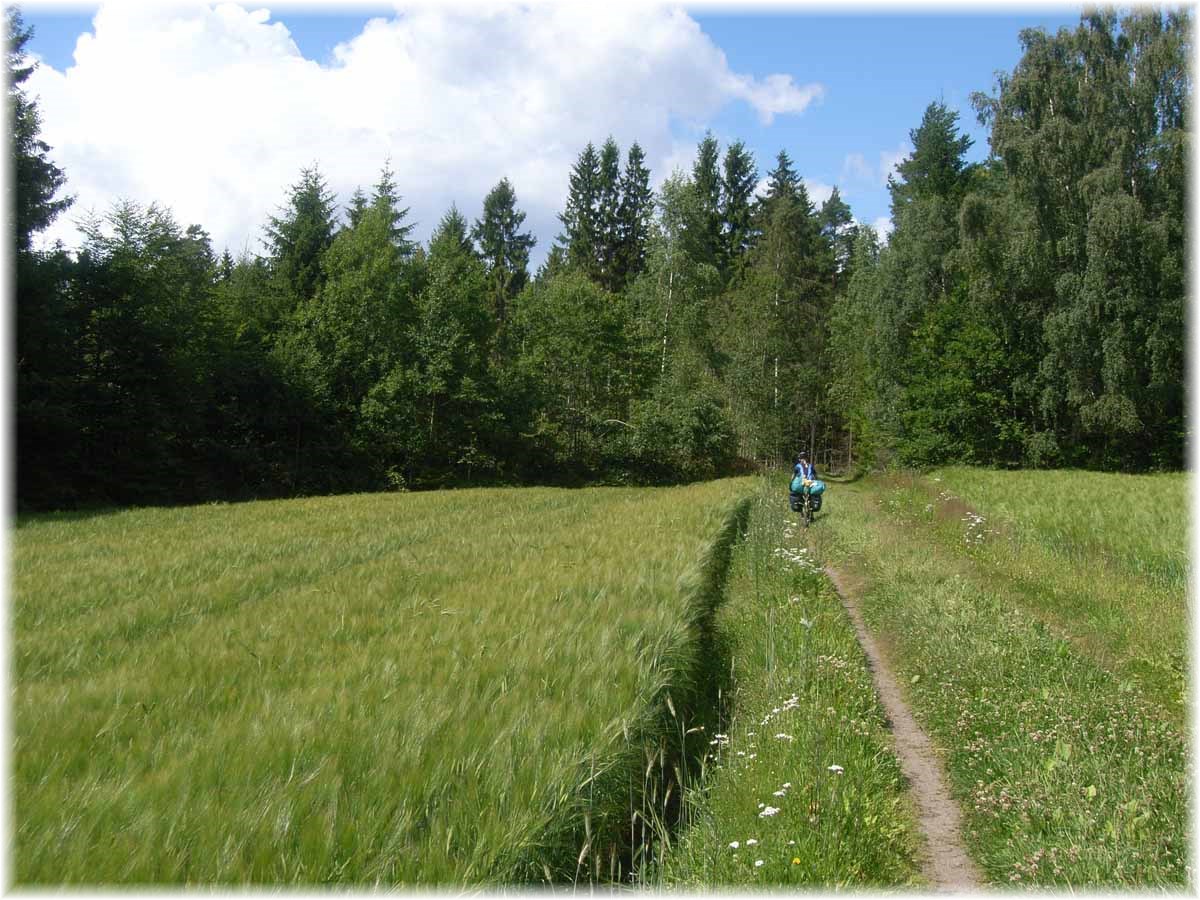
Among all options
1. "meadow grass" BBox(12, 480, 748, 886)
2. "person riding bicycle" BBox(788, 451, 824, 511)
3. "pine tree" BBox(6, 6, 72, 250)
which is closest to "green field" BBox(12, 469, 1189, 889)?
"meadow grass" BBox(12, 480, 748, 886)

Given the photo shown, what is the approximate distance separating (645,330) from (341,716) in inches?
1704

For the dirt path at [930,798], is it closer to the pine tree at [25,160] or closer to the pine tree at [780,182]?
the pine tree at [25,160]

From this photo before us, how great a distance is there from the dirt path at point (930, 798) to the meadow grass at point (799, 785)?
4.1 inches

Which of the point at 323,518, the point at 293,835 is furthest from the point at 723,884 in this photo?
the point at 323,518

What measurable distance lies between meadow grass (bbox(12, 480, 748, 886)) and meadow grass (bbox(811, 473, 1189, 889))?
197 centimetres

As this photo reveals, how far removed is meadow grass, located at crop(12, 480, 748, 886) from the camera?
307 centimetres

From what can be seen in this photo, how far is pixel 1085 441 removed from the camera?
36.0 m

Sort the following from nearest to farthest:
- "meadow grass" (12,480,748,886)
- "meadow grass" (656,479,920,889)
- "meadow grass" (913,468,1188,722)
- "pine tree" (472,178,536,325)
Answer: "meadow grass" (12,480,748,886) → "meadow grass" (656,479,920,889) → "meadow grass" (913,468,1188,722) → "pine tree" (472,178,536,325)

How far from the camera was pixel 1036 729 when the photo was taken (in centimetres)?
526

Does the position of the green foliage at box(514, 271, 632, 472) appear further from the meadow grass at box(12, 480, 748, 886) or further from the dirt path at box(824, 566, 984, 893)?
the dirt path at box(824, 566, 984, 893)

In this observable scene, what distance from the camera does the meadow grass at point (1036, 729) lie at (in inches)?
153

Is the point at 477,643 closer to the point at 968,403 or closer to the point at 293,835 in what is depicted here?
the point at 293,835

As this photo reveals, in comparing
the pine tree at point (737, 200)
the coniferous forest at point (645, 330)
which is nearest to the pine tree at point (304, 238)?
the coniferous forest at point (645, 330)

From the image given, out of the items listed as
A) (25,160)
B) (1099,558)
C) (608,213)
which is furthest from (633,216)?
(1099,558)
